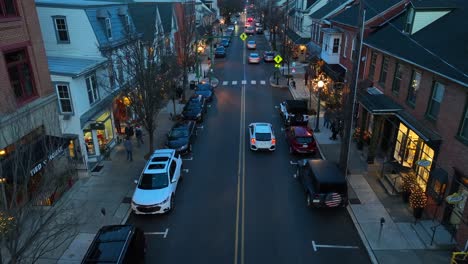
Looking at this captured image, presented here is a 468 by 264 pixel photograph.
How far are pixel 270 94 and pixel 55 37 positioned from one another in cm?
2077

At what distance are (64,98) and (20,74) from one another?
3539 millimetres

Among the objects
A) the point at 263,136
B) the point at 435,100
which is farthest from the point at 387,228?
the point at 263,136

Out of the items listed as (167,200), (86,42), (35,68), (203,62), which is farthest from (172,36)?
(167,200)

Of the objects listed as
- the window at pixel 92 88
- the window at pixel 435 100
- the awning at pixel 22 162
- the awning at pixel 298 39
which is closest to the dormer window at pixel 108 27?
the window at pixel 92 88

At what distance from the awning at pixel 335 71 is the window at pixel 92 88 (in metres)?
18.9

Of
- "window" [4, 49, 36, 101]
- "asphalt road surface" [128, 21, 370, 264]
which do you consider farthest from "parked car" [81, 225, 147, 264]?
"window" [4, 49, 36, 101]

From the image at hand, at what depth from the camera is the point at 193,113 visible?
88.1 ft

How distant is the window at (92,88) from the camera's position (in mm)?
19562

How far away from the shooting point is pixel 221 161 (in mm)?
20672

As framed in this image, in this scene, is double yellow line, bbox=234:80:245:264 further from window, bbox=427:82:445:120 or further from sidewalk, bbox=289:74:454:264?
window, bbox=427:82:445:120

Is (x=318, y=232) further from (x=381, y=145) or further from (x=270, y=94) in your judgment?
(x=270, y=94)

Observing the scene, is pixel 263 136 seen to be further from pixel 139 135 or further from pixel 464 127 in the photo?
pixel 464 127

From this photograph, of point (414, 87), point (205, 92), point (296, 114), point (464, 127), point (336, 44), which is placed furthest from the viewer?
point (205, 92)

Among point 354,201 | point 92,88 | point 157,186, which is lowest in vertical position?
point 354,201
